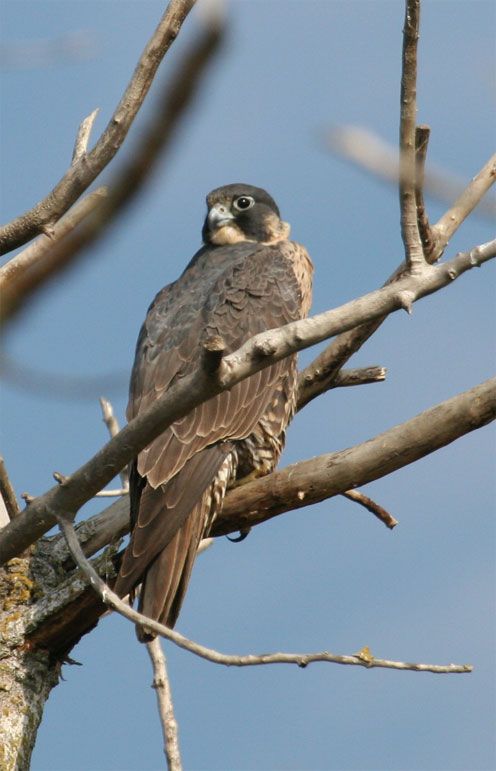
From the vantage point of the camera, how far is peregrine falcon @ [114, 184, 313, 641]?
3662mm

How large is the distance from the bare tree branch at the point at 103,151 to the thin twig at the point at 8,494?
5.76ft

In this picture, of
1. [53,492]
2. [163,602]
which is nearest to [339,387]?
[163,602]

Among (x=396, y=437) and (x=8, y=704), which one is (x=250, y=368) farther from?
(x=8, y=704)

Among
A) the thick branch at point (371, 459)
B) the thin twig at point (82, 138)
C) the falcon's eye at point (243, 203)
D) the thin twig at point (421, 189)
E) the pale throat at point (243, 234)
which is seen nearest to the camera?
the thin twig at point (421, 189)

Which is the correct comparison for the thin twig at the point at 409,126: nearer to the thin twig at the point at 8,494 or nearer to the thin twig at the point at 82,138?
the thin twig at the point at 82,138

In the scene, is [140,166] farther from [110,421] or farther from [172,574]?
[110,421]

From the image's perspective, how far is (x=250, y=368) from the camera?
2.30 metres

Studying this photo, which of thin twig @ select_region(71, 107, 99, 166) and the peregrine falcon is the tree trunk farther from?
thin twig @ select_region(71, 107, 99, 166)

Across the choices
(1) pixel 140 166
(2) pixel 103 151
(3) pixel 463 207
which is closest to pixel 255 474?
(3) pixel 463 207

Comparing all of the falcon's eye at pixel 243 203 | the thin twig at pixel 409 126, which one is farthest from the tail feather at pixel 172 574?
the falcon's eye at pixel 243 203

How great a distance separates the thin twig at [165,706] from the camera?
11.2 feet

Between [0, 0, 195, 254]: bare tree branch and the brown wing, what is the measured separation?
1.73 metres

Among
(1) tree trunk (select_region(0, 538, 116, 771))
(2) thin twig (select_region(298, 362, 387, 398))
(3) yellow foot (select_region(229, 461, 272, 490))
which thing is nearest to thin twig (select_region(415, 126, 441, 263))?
(2) thin twig (select_region(298, 362, 387, 398))

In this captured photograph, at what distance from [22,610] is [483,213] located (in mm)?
3136
